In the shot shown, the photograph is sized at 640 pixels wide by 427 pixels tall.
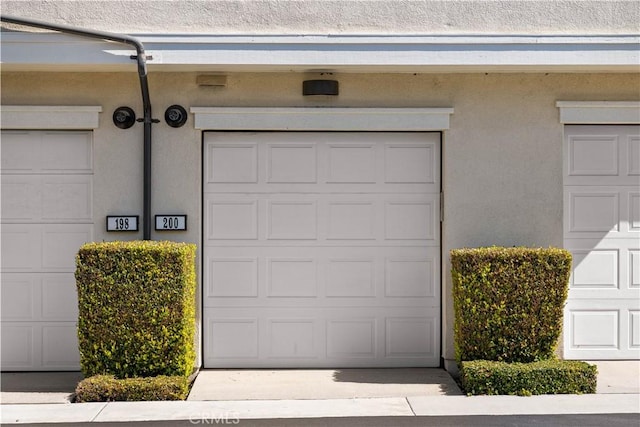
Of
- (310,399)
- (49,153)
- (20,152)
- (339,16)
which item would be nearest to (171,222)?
(49,153)

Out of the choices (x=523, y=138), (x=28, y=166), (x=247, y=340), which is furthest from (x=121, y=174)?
(x=523, y=138)

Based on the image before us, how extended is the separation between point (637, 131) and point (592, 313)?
6.36ft

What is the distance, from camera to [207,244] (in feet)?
27.7

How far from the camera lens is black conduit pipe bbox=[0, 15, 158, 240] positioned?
743 centimetres

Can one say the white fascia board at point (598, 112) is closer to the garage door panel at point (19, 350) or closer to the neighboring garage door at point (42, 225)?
the neighboring garage door at point (42, 225)

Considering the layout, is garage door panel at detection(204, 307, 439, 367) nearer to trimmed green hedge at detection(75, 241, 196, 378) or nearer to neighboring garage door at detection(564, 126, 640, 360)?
trimmed green hedge at detection(75, 241, 196, 378)

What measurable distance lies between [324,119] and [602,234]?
3114mm

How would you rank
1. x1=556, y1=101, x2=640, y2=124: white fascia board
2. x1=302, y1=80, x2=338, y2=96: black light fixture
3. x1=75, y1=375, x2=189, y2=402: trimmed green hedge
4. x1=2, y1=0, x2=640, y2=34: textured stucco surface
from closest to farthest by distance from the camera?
x1=75, y1=375, x2=189, y2=402: trimmed green hedge
x1=2, y1=0, x2=640, y2=34: textured stucco surface
x1=302, y1=80, x2=338, y2=96: black light fixture
x1=556, y1=101, x2=640, y2=124: white fascia board

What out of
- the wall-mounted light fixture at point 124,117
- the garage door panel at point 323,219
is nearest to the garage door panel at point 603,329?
the garage door panel at point 323,219

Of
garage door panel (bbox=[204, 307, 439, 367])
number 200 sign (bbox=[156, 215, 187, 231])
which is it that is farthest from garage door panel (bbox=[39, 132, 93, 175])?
garage door panel (bbox=[204, 307, 439, 367])

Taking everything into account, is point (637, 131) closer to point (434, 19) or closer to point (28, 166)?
point (434, 19)

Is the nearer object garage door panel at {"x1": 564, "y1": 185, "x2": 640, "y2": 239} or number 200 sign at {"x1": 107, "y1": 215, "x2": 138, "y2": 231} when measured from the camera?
number 200 sign at {"x1": 107, "y1": 215, "x2": 138, "y2": 231}

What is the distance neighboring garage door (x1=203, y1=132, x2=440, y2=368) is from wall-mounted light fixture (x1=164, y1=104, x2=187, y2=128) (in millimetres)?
306

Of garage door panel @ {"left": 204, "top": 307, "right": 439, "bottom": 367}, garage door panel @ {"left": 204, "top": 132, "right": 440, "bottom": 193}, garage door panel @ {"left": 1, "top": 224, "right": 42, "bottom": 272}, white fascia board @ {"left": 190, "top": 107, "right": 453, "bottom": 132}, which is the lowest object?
garage door panel @ {"left": 204, "top": 307, "right": 439, "bottom": 367}
